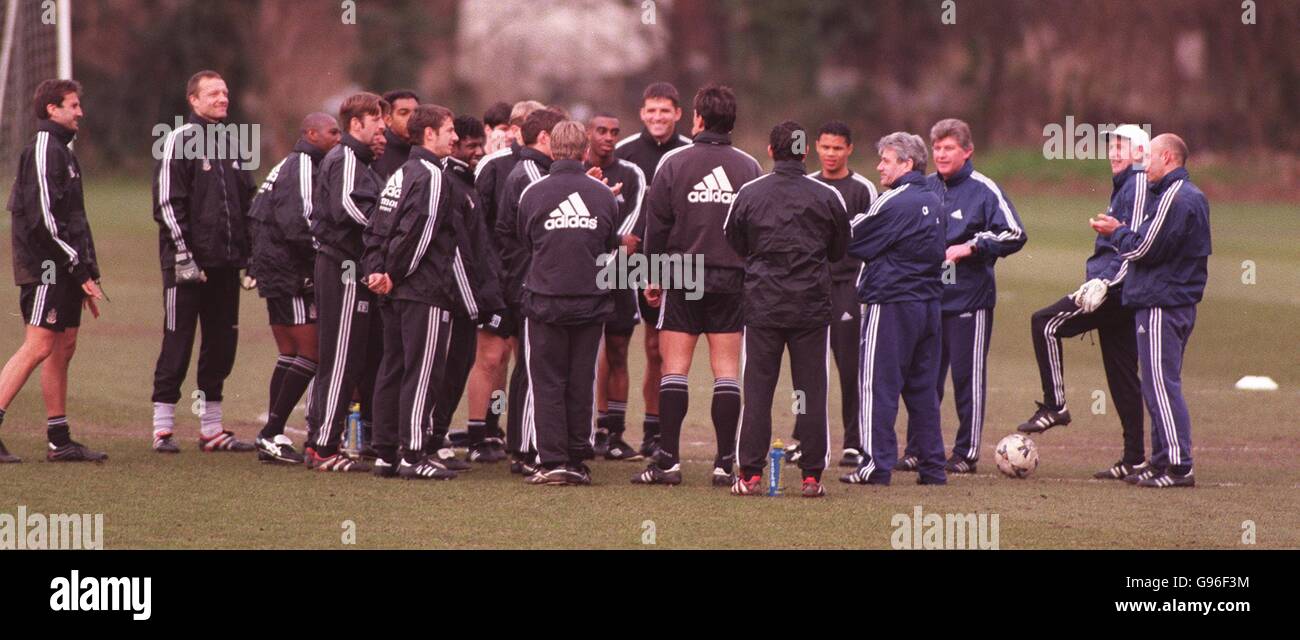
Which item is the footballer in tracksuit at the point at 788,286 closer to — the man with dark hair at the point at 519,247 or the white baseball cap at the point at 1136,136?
the man with dark hair at the point at 519,247

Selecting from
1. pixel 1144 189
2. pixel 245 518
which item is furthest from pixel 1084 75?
pixel 245 518

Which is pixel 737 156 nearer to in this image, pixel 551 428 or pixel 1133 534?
pixel 551 428

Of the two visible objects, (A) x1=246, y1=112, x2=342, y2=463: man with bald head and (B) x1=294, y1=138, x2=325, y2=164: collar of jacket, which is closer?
(A) x1=246, y1=112, x2=342, y2=463: man with bald head

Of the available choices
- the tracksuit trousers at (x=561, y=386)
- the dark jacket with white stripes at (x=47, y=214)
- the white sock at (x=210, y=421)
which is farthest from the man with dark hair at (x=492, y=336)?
the dark jacket with white stripes at (x=47, y=214)

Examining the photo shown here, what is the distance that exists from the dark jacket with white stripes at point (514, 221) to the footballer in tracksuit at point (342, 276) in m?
0.79

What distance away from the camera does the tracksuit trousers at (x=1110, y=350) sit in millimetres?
10883

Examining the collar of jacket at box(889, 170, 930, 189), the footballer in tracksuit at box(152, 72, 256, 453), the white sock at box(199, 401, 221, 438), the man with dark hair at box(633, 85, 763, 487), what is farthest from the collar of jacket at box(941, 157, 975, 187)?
the white sock at box(199, 401, 221, 438)

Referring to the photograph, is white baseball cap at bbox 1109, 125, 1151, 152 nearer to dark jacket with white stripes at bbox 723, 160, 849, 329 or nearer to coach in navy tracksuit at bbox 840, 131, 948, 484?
coach in navy tracksuit at bbox 840, 131, 948, 484

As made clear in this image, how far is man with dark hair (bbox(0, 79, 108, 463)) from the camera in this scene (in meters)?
10.2

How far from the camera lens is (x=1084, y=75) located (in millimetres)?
44750

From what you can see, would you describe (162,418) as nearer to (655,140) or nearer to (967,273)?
(655,140)

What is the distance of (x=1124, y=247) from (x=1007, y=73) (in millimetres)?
37748

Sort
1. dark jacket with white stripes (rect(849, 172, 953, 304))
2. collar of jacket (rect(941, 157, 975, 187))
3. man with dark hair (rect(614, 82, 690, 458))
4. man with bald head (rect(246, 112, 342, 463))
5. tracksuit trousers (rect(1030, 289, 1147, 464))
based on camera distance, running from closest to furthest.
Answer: dark jacket with white stripes (rect(849, 172, 953, 304)) → man with bald head (rect(246, 112, 342, 463)) → tracksuit trousers (rect(1030, 289, 1147, 464)) → collar of jacket (rect(941, 157, 975, 187)) → man with dark hair (rect(614, 82, 690, 458))

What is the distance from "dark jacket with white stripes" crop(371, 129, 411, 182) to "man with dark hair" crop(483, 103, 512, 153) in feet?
3.17
